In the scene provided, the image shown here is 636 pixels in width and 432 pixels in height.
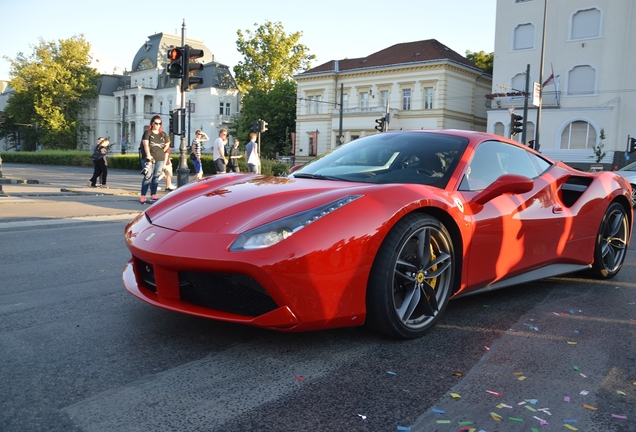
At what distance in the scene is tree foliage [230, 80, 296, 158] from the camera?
62.4 meters

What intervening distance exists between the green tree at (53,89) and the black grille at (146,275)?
253 feet

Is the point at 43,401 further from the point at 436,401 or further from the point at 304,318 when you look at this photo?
the point at 436,401

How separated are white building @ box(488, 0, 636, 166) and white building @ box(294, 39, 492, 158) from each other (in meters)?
9.89

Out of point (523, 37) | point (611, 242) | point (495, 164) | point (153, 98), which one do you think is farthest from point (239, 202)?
point (153, 98)

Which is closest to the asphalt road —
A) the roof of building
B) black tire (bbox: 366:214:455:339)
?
black tire (bbox: 366:214:455:339)

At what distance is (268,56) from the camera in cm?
6769

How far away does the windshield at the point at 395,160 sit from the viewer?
3660 mm

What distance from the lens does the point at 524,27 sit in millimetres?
40156

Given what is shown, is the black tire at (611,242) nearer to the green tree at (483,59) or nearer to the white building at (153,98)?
the green tree at (483,59)

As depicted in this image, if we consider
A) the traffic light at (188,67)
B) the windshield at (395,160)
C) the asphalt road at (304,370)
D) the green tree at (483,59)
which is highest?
the green tree at (483,59)

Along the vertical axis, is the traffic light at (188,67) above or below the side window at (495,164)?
above

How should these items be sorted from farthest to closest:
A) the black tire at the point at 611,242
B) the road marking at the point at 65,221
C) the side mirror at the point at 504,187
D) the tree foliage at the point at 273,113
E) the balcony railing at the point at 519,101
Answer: the tree foliage at the point at 273,113 < the balcony railing at the point at 519,101 < the road marking at the point at 65,221 < the black tire at the point at 611,242 < the side mirror at the point at 504,187

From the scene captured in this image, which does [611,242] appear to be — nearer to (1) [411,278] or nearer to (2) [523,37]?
(1) [411,278]

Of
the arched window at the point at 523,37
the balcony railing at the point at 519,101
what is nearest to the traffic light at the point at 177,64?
the balcony railing at the point at 519,101
